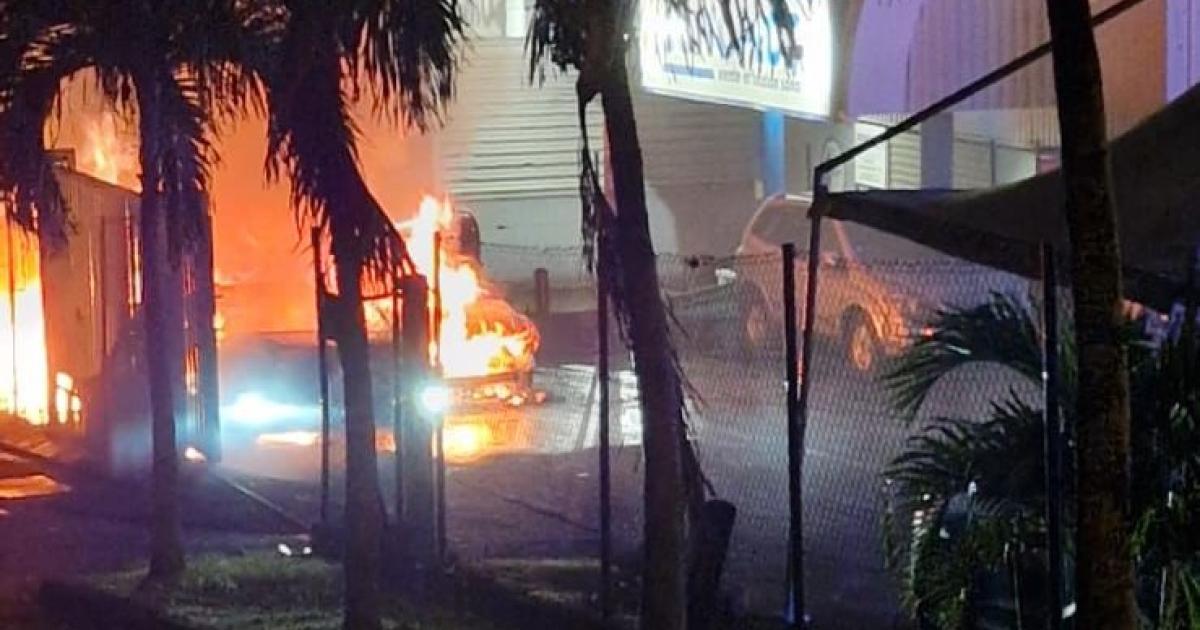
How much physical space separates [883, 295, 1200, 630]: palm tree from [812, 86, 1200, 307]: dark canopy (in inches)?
17.7

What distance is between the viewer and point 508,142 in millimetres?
30266

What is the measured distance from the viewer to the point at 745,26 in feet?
22.5

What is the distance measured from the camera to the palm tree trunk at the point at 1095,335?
15.2 feet

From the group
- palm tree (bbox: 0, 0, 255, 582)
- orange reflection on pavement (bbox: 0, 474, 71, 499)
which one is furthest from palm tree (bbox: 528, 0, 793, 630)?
orange reflection on pavement (bbox: 0, 474, 71, 499)

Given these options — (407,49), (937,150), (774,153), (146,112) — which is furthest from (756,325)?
(407,49)

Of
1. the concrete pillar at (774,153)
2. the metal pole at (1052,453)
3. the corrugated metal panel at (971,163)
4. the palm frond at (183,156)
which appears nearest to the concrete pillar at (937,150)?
the corrugated metal panel at (971,163)

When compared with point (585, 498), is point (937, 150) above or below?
above

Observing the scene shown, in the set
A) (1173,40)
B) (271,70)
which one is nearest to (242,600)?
(271,70)

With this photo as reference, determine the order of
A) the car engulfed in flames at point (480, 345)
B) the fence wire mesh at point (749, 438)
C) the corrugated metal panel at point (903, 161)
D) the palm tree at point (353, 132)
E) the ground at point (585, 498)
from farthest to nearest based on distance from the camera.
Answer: the corrugated metal panel at point (903, 161) < the car engulfed in flames at point (480, 345) < the ground at point (585, 498) < the fence wire mesh at point (749, 438) < the palm tree at point (353, 132)

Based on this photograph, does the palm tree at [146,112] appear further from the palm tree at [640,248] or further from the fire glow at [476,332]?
the fire glow at [476,332]

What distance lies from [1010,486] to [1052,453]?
0.68 feet

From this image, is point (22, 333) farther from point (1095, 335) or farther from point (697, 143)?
point (1095, 335)

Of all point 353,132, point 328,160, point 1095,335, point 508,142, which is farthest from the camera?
point 508,142

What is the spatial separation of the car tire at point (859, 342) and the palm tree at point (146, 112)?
8214 mm
